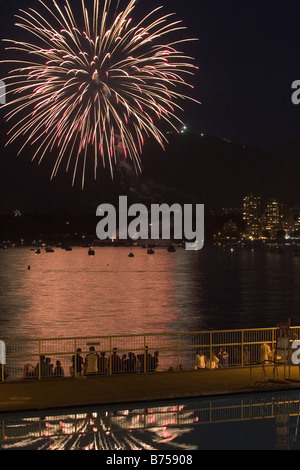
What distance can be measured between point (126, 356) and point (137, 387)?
11568 mm

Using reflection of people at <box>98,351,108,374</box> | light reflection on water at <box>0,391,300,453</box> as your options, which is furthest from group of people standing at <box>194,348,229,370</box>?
light reflection on water at <box>0,391,300,453</box>

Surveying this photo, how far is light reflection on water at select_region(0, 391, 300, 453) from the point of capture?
1409 cm

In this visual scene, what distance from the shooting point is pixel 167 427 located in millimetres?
15438

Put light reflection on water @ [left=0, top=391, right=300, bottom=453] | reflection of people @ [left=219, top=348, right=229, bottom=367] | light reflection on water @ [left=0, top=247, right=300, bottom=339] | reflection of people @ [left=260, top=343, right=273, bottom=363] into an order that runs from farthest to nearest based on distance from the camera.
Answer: light reflection on water @ [left=0, top=247, right=300, bottom=339]
reflection of people @ [left=219, top=348, right=229, bottom=367]
reflection of people @ [left=260, top=343, right=273, bottom=363]
light reflection on water @ [left=0, top=391, right=300, bottom=453]

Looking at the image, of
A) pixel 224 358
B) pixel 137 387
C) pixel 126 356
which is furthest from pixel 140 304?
pixel 137 387

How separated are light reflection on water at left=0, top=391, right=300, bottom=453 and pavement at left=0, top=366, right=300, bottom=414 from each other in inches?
9.7

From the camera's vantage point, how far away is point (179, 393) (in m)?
18.0

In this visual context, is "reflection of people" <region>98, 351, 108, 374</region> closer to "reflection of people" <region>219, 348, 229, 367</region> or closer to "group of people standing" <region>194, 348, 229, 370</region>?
"group of people standing" <region>194, 348, 229, 370</region>

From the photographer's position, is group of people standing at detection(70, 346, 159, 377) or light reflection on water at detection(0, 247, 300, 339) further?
light reflection on water at detection(0, 247, 300, 339)

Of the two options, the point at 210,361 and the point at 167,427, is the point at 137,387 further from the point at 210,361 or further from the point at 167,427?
the point at 210,361

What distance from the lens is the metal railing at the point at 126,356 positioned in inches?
868

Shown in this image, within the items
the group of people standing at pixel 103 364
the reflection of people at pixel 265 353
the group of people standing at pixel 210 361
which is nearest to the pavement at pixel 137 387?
the reflection of people at pixel 265 353

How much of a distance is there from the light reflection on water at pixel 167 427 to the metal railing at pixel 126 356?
3663mm
